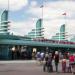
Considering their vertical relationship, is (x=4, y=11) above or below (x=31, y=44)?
above

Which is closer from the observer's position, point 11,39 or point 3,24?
point 11,39

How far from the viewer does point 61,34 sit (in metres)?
128

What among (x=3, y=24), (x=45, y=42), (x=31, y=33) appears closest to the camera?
(x=45, y=42)

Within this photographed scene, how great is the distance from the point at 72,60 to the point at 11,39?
43.5 metres

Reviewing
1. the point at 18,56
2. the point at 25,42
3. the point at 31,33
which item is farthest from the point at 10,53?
the point at 31,33

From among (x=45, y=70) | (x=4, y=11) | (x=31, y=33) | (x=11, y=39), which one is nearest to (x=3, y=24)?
(x=4, y=11)

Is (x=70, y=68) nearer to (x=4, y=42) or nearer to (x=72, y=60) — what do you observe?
(x=72, y=60)

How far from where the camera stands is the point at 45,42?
78.4 m

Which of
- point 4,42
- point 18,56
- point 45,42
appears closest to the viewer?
point 18,56

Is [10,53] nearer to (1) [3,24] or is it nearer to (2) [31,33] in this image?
(1) [3,24]

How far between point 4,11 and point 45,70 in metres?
68.2

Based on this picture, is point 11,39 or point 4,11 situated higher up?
point 4,11

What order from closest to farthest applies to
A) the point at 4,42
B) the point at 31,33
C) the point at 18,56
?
the point at 18,56
the point at 4,42
the point at 31,33

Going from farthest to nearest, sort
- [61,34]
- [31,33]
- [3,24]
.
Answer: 1. [61,34]
2. [31,33]
3. [3,24]
